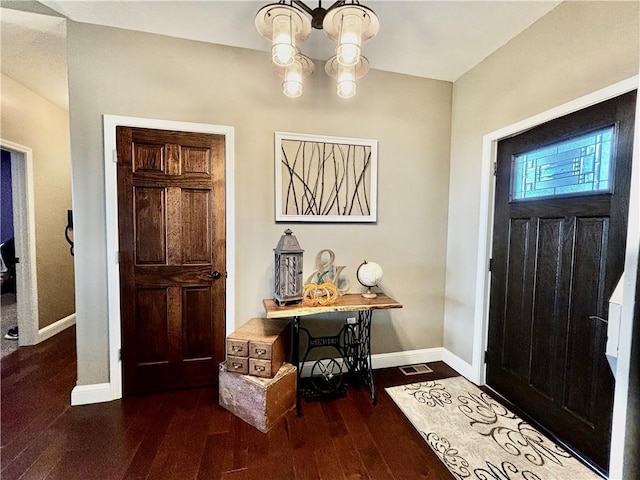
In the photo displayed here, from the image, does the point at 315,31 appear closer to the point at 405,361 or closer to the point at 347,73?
the point at 347,73

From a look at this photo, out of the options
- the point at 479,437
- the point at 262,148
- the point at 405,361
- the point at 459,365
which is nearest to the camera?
the point at 479,437

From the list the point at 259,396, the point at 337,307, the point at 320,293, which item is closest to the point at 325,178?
the point at 320,293

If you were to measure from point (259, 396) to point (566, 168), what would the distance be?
251 centimetres

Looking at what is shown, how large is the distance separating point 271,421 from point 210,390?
2.35 feet

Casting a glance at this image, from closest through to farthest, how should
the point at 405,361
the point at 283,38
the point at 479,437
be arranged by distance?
the point at 283,38, the point at 479,437, the point at 405,361

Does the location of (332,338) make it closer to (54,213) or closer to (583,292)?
(583,292)

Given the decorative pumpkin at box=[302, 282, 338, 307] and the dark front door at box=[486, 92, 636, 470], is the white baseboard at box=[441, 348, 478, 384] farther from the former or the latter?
the decorative pumpkin at box=[302, 282, 338, 307]

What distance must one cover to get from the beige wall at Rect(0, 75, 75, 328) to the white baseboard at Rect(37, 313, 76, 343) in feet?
0.17

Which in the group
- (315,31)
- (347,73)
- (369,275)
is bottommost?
(369,275)

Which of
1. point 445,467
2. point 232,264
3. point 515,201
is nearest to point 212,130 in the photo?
point 232,264

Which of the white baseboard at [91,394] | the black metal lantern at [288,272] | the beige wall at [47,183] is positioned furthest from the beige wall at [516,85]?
the beige wall at [47,183]

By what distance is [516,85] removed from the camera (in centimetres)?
213

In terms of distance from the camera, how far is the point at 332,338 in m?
2.45

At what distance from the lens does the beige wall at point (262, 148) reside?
6.91 feet
